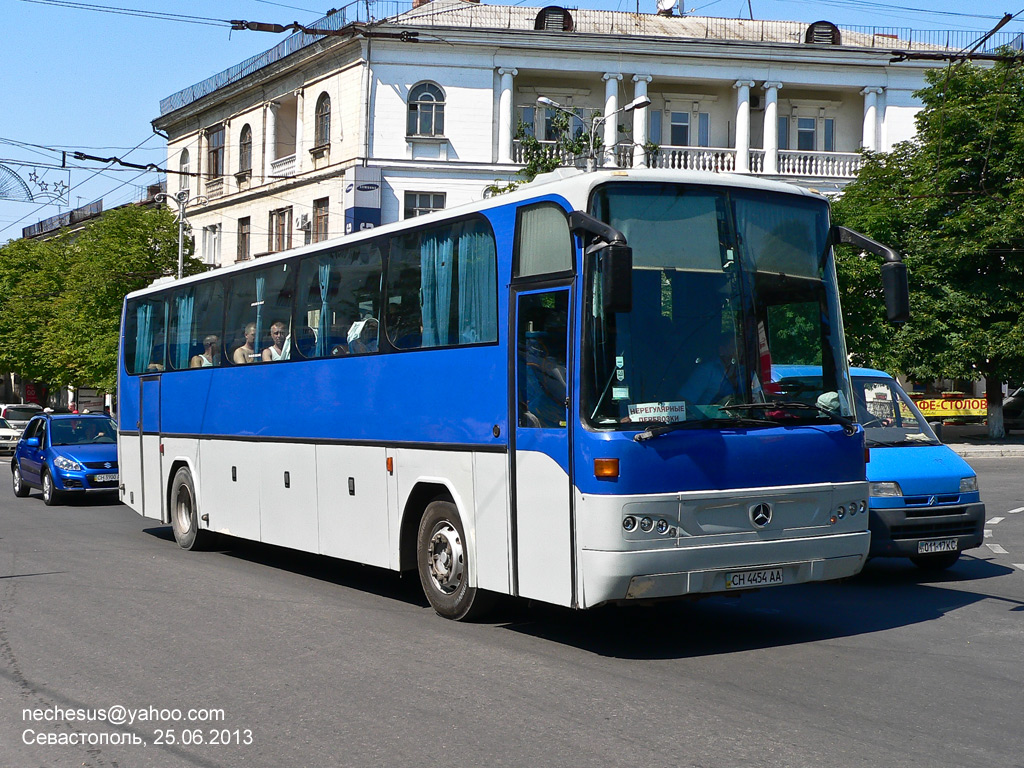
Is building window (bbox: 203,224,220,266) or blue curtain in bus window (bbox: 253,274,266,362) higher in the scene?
building window (bbox: 203,224,220,266)

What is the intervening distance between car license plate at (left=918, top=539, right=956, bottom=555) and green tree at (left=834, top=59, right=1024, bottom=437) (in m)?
25.2

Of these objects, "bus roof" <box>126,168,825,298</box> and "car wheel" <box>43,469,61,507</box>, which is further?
"car wheel" <box>43,469,61,507</box>

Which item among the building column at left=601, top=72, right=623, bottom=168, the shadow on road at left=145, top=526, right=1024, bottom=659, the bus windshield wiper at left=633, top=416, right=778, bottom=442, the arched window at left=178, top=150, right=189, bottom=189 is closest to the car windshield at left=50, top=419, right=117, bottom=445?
A: the shadow on road at left=145, top=526, right=1024, bottom=659

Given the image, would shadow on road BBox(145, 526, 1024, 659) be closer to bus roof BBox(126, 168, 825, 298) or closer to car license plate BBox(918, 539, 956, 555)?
car license plate BBox(918, 539, 956, 555)

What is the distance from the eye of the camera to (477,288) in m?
9.21

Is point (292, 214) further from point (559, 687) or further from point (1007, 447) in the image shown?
point (559, 687)

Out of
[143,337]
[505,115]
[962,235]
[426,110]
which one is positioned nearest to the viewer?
[143,337]

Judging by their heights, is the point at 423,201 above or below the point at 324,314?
above

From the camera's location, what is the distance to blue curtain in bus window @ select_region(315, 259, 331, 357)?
A: 37.8 ft

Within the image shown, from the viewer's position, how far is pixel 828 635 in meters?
8.87

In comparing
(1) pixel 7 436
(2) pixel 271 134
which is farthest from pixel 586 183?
(2) pixel 271 134

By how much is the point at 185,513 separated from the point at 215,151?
39.8m

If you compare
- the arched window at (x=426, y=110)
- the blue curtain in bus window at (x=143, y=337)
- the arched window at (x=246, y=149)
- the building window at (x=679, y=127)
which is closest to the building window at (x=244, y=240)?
the arched window at (x=246, y=149)

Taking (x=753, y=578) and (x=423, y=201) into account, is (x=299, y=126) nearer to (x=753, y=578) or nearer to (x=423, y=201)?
(x=423, y=201)
